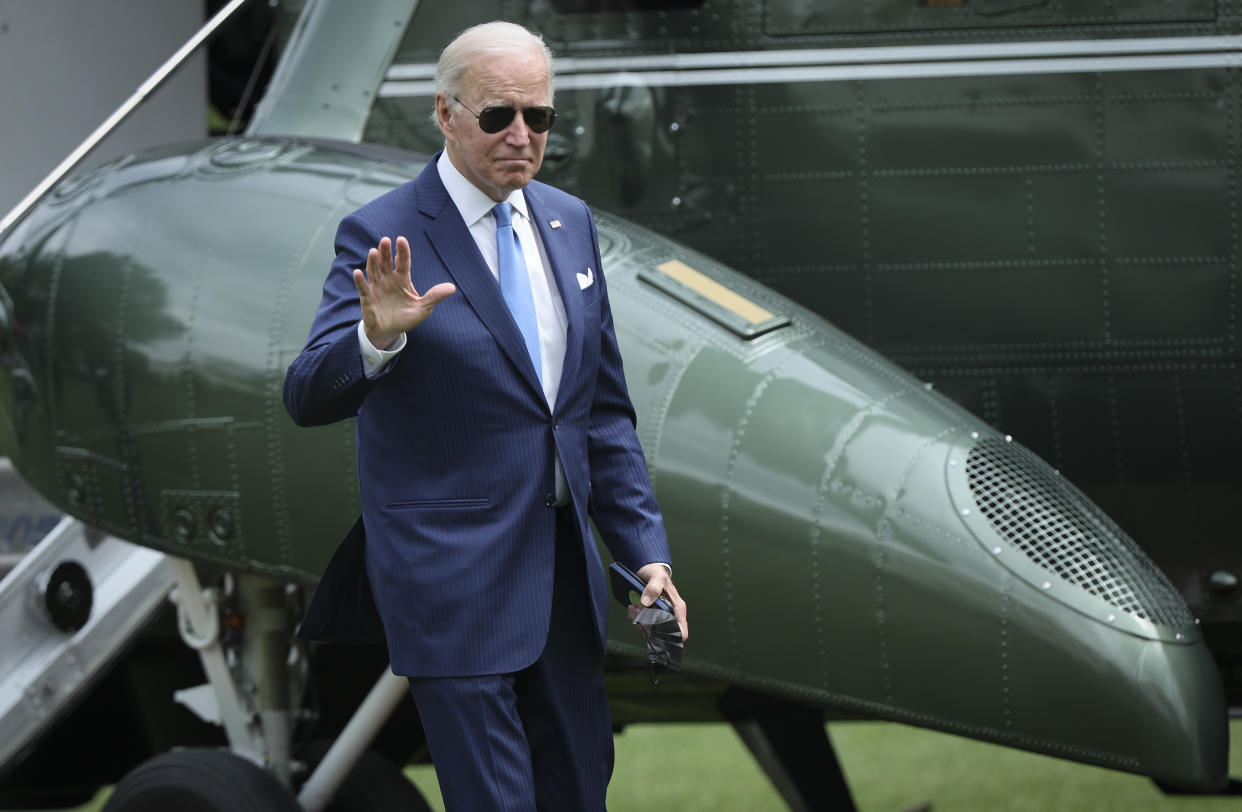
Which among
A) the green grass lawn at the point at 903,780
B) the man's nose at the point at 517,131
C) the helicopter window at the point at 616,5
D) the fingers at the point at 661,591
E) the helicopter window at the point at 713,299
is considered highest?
the man's nose at the point at 517,131

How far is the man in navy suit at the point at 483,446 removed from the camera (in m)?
2.59

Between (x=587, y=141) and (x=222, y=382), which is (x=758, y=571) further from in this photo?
(x=587, y=141)

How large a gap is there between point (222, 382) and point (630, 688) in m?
2.04

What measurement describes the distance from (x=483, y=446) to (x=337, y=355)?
30 centimetres

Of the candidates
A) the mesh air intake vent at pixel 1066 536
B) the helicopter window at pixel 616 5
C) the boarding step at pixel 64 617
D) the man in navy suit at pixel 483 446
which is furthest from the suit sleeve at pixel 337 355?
the helicopter window at pixel 616 5

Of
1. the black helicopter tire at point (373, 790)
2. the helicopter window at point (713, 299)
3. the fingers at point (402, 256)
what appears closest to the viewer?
the fingers at point (402, 256)

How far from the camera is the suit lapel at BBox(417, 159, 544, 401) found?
8.62 feet

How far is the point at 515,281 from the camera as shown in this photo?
271cm

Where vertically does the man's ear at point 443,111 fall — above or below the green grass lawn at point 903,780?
above

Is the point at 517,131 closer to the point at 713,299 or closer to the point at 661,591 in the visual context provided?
the point at 661,591

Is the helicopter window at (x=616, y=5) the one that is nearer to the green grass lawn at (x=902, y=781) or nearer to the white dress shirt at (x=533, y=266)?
the white dress shirt at (x=533, y=266)

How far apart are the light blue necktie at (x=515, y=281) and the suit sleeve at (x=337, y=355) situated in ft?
0.72

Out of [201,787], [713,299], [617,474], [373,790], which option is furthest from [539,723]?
[373,790]

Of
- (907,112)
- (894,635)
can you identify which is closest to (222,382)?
(894,635)
